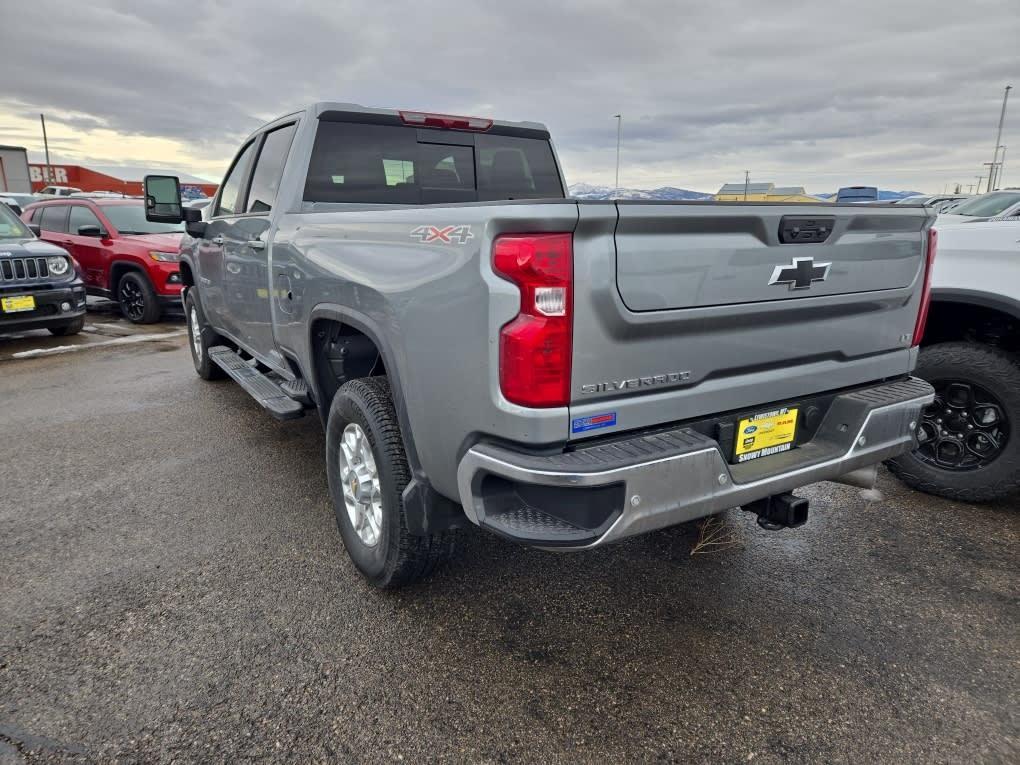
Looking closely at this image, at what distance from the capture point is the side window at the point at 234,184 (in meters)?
4.39

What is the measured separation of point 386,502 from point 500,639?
2.14 feet

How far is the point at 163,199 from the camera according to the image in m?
4.75

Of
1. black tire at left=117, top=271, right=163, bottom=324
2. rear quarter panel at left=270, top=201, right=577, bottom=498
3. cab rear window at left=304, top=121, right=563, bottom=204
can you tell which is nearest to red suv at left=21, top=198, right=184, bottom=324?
black tire at left=117, top=271, right=163, bottom=324

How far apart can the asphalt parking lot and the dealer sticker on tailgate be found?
72 cm

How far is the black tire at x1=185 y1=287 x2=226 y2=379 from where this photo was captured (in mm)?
5602

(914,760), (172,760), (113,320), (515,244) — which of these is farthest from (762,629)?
(113,320)

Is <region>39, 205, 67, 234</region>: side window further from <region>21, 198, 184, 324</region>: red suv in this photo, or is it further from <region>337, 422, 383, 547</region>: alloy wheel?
<region>337, 422, 383, 547</region>: alloy wheel

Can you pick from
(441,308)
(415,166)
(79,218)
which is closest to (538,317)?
(441,308)

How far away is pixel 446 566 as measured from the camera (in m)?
2.93

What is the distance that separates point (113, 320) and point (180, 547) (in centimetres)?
817

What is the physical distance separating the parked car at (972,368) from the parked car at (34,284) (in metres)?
8.45

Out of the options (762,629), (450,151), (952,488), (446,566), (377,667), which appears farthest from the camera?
(450,151)

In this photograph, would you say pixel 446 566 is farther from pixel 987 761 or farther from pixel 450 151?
pixel 450 151

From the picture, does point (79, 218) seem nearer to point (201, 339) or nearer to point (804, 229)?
point (201, 339)
